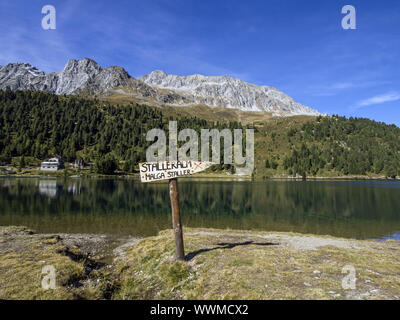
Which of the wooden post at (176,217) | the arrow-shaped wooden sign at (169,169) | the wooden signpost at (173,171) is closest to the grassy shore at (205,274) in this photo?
the wooden post at (176,217)

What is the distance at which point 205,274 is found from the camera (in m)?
12.1

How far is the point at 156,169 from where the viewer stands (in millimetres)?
13922

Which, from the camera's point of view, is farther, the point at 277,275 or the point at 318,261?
the point at 318,261

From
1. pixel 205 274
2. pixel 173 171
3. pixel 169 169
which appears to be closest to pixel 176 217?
pixel 173 171

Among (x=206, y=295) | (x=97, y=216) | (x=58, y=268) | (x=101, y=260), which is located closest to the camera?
(x=206, y=295)

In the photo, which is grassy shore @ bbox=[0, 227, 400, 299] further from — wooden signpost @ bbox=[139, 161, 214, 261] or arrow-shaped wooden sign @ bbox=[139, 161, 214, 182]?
arrow-shaped wooden sign @ bbox=[139, 161, 214, 182]

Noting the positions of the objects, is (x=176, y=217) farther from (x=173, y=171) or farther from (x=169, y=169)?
(x=169, y=169)

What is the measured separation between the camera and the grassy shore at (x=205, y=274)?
32.6 ft

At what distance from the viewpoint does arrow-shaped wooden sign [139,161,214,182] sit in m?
13.8

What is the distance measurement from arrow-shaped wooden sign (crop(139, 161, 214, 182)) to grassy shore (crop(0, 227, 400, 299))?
4.87 metres
